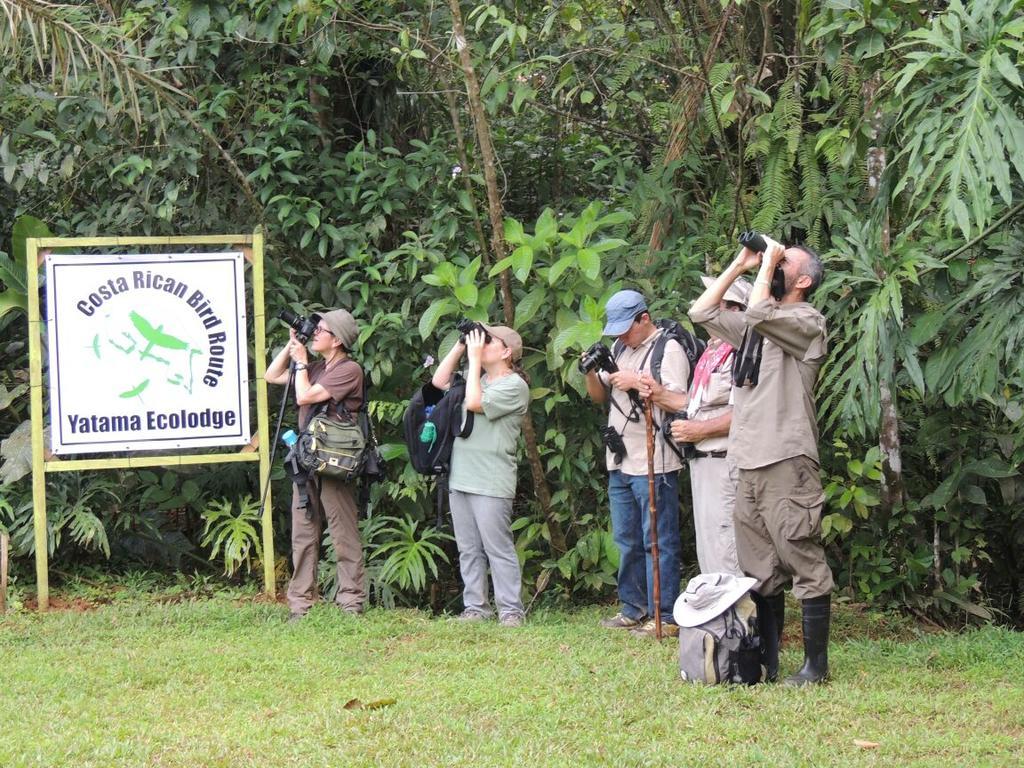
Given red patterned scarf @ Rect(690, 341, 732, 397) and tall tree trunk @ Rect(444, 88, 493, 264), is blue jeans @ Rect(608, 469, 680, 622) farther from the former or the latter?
tall tree trunk @ Rect(444, 88, 493, 264)

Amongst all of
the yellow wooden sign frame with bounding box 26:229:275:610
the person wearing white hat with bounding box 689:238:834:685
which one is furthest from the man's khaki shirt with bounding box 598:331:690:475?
the yellow wooden sign frame with bounding box 26:229:275:610

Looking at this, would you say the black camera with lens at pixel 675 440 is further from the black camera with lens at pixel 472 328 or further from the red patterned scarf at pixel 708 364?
the black camera with lens at pixel 472 328

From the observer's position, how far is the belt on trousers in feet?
21.6

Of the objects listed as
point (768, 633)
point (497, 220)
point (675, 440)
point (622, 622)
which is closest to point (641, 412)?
point (675, 440)

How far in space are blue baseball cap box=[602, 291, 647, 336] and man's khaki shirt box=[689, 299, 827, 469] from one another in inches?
50.5

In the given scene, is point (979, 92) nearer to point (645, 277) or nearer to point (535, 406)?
point (645, 277)

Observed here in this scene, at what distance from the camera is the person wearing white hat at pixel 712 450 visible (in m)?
6.52

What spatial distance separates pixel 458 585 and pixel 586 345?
2.26 m

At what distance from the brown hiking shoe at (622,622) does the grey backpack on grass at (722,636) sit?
1.59 meters

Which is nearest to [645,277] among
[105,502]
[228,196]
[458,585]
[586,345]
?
[586,345]

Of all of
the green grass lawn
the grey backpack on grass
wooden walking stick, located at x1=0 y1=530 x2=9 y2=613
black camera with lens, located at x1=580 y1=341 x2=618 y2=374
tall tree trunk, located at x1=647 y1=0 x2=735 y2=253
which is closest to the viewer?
the green grass lawn

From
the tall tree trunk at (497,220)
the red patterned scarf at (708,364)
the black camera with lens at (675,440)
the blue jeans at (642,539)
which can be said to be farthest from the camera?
the tall tree trunk at (497,220)

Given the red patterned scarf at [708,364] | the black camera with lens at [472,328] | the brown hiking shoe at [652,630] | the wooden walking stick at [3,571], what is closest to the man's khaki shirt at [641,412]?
the red patterned scarf at [708,364]

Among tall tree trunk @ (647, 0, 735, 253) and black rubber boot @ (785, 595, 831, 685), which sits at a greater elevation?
tall tree trunk @ (647, 0, 735, 253)
